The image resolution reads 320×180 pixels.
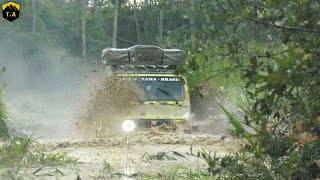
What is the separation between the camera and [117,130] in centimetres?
1237

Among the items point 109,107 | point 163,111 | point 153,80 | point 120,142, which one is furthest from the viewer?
point 109,107

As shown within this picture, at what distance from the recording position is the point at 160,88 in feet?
42.5

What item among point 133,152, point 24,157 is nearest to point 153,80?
point 133,152

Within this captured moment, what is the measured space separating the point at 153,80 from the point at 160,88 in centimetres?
25

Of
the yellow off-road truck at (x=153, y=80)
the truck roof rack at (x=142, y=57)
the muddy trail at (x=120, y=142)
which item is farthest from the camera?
the truck roof rack at (x=142, y=57)

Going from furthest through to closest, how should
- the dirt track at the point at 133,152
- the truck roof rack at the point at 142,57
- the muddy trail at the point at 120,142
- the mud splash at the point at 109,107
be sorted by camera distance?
1. the truck roof rack at the point at 142,57
2. the mud splash at the point at 109,107
3. the muddy trail at the point at 120,142
4. the dirt track at the point at 133,152

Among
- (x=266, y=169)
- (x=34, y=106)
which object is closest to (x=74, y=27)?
(x=34, y=106)

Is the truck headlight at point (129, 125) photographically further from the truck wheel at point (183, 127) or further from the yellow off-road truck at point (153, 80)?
the truck wheel at point (183, 127)

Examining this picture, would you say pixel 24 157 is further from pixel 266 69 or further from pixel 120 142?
pixel 266 69

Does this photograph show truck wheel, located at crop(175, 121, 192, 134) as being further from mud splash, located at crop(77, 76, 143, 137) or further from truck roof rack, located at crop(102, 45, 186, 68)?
truck roof rack, located at crop(102, 45, 186, 68)

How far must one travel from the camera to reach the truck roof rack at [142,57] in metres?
14.6

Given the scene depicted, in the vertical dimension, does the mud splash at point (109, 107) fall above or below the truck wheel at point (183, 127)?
above

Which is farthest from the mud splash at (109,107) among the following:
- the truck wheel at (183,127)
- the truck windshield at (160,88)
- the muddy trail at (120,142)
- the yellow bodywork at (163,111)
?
the truck wheel at (183,127)

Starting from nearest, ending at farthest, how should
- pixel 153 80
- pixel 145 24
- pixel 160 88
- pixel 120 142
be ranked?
pixel 120 142 < pixel 160 88 < pixel 153 80 < pixel 145 24
